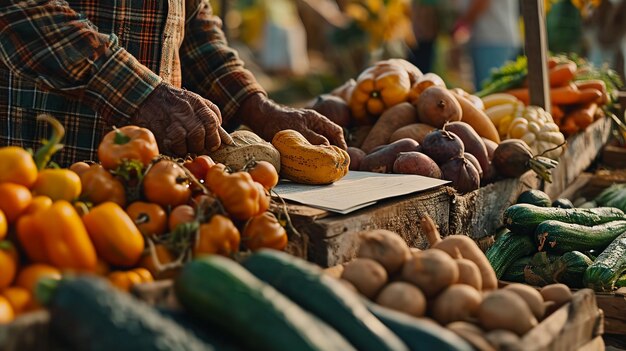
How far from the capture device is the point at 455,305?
2113 millimetres

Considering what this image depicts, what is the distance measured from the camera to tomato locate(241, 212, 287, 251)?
7.99 ft

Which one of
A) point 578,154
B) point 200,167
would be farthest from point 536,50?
point 200,167

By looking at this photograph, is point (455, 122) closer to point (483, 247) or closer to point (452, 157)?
point (452, 157)

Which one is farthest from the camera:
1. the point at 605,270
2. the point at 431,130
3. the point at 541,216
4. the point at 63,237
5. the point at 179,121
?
the point at 431,130

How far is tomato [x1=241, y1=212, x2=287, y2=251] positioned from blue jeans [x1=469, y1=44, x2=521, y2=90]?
7067 mm

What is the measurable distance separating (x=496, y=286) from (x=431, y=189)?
3.18ft

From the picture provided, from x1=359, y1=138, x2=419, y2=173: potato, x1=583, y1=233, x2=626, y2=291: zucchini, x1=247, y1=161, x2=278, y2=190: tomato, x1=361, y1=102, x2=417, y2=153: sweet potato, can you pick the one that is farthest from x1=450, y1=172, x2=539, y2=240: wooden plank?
x1=247, y1=161, x2=278, y2=190: tomato

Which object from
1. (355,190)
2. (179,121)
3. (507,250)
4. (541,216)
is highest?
(179,121)

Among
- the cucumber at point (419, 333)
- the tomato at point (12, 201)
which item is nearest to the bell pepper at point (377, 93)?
the cucumber at point (419, 333)

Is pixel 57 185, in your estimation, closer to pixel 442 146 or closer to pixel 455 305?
pixel 455 305

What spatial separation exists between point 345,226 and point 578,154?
327 centimetres

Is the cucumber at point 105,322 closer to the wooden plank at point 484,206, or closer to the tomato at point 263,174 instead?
the tomato at point 263,174

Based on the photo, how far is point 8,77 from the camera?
341cm

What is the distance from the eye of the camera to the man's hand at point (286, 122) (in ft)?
12.1
